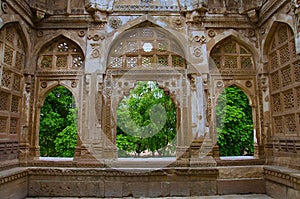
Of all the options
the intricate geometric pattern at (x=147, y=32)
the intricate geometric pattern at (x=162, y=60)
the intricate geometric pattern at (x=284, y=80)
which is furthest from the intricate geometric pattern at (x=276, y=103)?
the intricate geometric pattern at (x=147, y=32)

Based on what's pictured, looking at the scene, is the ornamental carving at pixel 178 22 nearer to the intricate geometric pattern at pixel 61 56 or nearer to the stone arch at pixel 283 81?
the stone arch at pixel 283 81

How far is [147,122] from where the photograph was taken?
47.1ft

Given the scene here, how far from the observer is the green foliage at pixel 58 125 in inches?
482

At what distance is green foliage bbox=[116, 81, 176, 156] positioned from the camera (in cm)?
1408

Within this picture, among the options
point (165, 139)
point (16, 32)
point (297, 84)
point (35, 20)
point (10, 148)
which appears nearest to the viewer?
point (297, 84)

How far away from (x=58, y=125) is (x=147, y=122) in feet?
16.0

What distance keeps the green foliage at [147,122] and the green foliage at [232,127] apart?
297cm

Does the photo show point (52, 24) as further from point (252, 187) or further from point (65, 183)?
point (252, 187)

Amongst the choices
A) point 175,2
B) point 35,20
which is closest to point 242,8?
point 175,2

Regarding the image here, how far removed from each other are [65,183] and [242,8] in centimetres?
672

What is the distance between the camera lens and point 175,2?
7109 millimetres

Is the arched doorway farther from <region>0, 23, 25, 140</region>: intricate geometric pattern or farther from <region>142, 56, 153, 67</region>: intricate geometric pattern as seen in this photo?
<region>0, 23, 25, 140</region>: intricate geometric pattern

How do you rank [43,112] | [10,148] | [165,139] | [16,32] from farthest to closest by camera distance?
[165,139]
[43,112]
[16,32]
[10,148]

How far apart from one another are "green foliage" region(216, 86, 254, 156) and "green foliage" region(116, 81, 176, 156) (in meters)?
2.97
